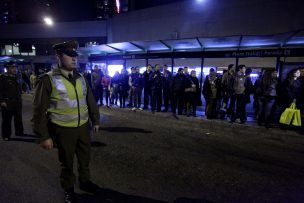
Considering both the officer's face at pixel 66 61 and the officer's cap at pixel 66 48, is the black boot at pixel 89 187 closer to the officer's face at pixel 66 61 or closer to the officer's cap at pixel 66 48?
the officer's face at pixel 66 61

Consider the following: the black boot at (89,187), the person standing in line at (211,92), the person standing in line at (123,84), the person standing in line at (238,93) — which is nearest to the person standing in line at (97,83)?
the person standing in line at (123,84)

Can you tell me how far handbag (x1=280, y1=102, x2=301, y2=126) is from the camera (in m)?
7.20

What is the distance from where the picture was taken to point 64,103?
3178 mm

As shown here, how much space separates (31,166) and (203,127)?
5507mm

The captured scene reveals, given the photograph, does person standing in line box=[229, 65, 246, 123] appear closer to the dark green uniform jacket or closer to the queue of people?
the queue of people

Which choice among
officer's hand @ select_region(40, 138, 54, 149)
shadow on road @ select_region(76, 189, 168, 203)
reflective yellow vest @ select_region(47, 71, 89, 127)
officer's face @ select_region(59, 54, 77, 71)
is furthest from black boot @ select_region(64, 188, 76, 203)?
officer's face @ select_region(59, 54, 77, 71)

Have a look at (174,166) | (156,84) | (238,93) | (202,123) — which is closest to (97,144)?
(174,166)

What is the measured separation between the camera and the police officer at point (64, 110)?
3.12 m

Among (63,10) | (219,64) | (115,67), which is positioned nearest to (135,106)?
(115,67)

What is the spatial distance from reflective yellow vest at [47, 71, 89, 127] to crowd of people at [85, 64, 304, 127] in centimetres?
633

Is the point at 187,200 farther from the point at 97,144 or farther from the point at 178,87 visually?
the point at 178,87

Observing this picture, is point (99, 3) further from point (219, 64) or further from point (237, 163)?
point (237, 163)

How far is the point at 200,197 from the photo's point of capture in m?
3.64

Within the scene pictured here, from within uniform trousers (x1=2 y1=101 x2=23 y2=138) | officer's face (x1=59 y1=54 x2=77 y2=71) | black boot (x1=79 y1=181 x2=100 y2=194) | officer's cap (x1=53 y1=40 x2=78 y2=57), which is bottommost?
black boot (x1=79 y1=181 x2=100 y2=194)
